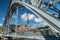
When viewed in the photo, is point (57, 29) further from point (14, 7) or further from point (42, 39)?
point (14, 7)

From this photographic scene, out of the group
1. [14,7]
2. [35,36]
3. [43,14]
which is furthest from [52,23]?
[14,7]

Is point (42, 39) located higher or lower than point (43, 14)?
lower

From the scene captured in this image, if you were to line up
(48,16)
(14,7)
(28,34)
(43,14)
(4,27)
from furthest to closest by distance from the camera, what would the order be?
(4,27)
(14,7)
(28,34)
(43,14)
(48,16)

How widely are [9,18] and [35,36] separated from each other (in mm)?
12312

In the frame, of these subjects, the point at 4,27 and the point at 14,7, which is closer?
the point at 14,7

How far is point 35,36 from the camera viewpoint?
20188 millimetres

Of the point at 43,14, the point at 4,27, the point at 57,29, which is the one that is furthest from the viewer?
the point at 4,27

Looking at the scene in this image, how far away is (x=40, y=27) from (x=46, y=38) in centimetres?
488

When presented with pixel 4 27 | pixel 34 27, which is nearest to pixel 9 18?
pixel 4 27

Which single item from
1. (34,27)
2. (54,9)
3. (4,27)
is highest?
(54,9)

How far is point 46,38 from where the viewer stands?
17.5 meters

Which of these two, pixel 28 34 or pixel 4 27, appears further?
pixel 4 27

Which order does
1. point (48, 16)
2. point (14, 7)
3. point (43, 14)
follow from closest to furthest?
point (48, 16)
point (43, 14)
point (14, 7)

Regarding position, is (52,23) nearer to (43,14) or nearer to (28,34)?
(43,14)
